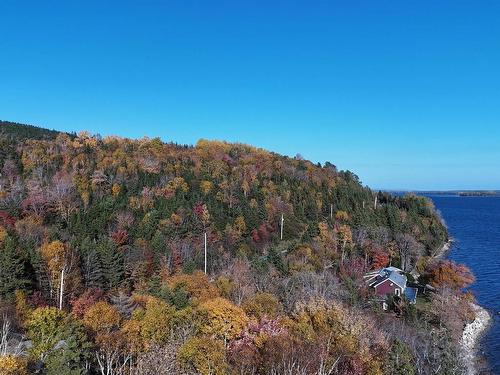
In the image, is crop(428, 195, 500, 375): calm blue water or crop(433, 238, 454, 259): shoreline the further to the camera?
crop(433, 238, 454, 259): shoreline

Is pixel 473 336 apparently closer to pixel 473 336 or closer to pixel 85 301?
pixel 473 336

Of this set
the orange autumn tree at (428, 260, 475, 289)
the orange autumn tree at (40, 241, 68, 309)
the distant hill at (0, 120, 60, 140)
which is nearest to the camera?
the orange autumn tree at (40, 241, 68, 309)

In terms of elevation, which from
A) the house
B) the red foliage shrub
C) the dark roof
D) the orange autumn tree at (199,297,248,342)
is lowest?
the dark roof

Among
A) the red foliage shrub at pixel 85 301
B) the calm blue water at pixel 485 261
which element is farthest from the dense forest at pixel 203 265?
the calm blue water at pixel 485 261

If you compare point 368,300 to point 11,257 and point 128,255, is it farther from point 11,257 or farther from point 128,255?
point 11,257

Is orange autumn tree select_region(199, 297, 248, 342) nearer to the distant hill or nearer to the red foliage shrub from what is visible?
the red foliage shrub

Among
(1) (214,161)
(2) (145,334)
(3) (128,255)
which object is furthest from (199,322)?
(1) (214,161)

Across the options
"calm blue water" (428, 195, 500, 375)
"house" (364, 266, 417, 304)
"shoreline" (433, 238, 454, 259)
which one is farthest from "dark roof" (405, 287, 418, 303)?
"shoreline" (433, 238, 454, 259)
